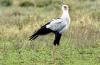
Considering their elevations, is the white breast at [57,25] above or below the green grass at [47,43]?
above

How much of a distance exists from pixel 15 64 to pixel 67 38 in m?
3.44

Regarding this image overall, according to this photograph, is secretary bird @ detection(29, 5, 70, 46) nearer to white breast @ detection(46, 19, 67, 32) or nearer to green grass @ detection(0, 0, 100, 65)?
white breast @ detection(46, 19, 67, 32)

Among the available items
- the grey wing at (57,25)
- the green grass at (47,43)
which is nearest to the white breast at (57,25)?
the grey wing at (57,25)

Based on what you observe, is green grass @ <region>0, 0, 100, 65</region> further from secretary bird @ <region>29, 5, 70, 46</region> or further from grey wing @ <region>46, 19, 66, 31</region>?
grey wing @ <region>46, 19, 66, 31</region>

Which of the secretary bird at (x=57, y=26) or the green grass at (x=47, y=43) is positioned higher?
the secretary bird at (x=57, y=26)

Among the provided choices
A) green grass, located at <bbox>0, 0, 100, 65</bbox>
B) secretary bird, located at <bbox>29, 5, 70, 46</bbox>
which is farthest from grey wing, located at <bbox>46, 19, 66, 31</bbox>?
green grass, located at <bbox>0, 0, 100, 65</bbox>

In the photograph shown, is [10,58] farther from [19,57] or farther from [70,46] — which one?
[70,46]

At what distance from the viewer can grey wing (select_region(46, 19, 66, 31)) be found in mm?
10508

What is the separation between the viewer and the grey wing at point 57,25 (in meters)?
10.5

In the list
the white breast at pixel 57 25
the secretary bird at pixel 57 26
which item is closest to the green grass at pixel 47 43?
the secretary bird at pixel 57 26

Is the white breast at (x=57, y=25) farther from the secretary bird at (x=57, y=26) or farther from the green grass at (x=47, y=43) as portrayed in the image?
the green grass at (x=47, y=43)

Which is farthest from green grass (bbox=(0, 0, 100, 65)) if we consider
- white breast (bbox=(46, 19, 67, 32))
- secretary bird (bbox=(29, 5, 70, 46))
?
white breast (bbox=(46, 19, 67, 32))

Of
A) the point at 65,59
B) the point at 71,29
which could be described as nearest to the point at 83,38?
the point at 71,29

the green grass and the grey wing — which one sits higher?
the grey wing
